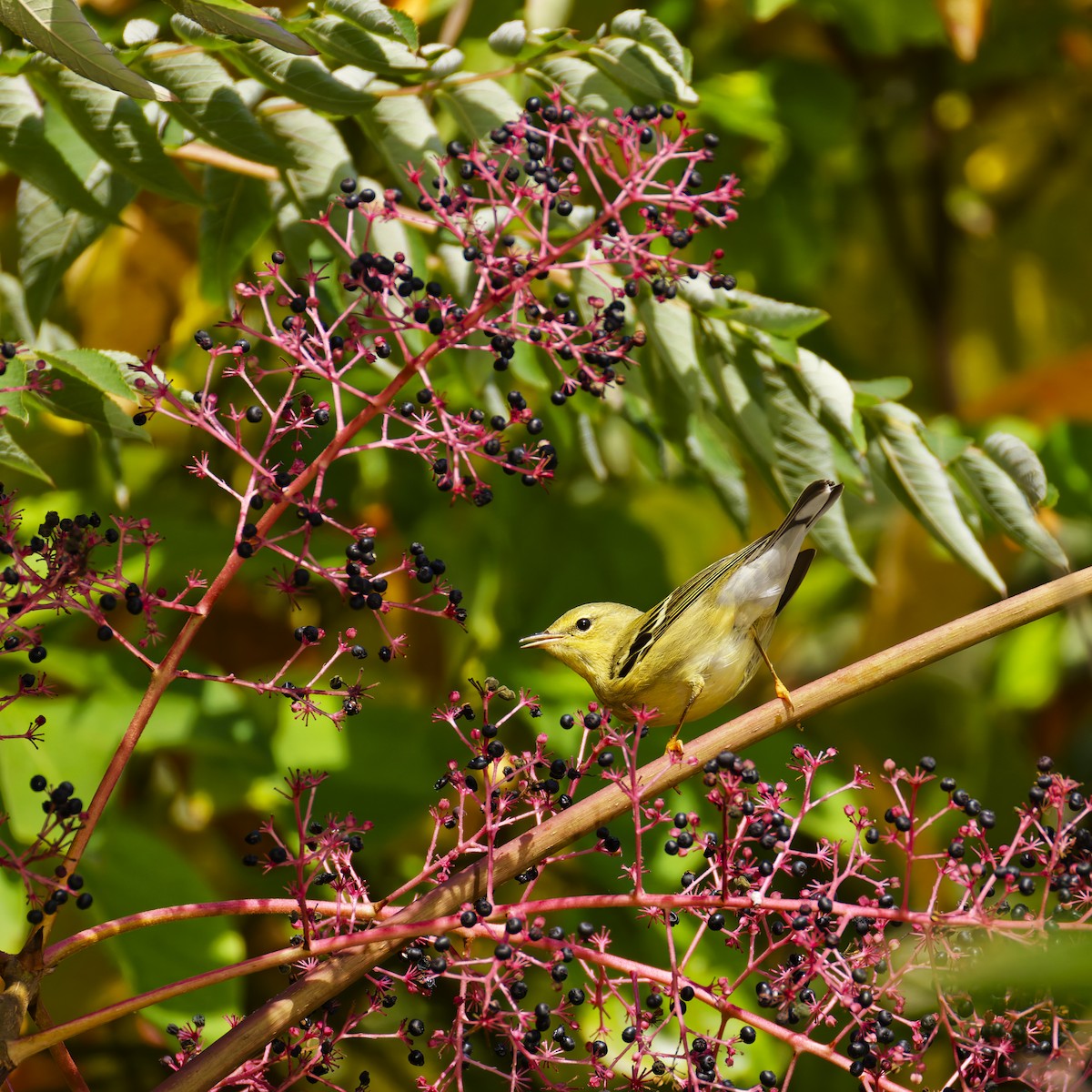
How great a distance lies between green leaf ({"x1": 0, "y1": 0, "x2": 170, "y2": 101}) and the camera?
6.09 ft

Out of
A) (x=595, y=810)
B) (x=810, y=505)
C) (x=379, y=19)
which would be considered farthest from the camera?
(x=810, y=505)

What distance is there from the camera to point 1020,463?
103 inches

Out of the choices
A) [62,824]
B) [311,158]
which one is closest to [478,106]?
[311,158]

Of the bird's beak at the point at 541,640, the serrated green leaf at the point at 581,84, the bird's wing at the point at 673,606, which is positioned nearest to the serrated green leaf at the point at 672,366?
the bird's wing at the point at 673,606

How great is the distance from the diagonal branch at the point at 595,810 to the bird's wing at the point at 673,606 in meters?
0.73

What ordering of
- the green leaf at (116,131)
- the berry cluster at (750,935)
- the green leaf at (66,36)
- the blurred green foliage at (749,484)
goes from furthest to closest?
the blurred green foliage at (749,484), the green leaf at (116,131), the green leaf at (66,36), the berry cluster at (750,935)

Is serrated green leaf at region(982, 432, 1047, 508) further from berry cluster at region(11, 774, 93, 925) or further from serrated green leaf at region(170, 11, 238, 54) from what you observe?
berry cluster at region(11, 774, 93, 925)

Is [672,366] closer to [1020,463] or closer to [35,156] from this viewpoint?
[1020,463]

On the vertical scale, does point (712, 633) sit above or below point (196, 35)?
below

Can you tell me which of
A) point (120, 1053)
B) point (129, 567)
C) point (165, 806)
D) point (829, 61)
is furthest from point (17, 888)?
point (829, 61)

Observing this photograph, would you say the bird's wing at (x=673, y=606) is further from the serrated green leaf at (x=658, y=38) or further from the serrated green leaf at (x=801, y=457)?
the serrated green leaf at (x=658, y=38)

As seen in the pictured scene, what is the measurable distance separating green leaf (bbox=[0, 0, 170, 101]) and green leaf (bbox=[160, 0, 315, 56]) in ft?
0.50

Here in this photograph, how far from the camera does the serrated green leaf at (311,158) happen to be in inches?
99.3

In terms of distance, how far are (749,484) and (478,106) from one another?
7.34 feet
